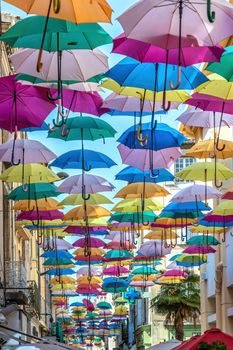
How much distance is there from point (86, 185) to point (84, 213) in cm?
283

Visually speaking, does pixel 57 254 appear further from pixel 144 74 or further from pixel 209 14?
pixel 209 14

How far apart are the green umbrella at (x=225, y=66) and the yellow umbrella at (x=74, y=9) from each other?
2557 mm

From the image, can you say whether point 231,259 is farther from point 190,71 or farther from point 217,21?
point 217,21

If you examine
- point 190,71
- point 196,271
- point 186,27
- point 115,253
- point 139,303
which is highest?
point 186,27

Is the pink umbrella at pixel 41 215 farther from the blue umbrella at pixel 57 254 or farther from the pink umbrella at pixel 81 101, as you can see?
the pink umbrella at pixel 81 101

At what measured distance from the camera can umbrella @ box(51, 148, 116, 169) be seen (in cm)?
2097

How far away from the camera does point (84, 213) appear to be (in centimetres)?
2605

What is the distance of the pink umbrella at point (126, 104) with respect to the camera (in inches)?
642

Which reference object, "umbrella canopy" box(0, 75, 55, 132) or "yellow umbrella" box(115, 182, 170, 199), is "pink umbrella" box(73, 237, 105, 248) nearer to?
"yellow umbrella" box(115, 182, 170, 199)

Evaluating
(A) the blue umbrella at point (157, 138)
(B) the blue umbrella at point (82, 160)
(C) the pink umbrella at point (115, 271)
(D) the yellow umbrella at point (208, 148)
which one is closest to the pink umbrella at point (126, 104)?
(A) the blue umbrella at point (157, 138)

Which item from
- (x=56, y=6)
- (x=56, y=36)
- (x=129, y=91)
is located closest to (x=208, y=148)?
(x=129, y=91)

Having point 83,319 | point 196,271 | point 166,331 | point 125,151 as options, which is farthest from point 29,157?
point 83,319

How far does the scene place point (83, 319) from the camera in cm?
8906

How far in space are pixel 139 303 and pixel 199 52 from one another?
63.8 meters
